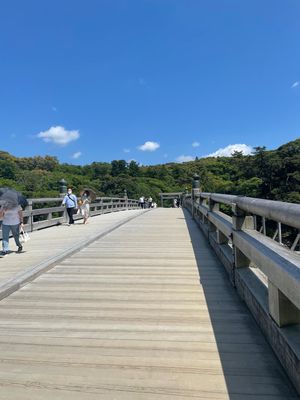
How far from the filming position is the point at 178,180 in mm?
110438

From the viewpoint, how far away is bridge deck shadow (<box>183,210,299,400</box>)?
2406 mm

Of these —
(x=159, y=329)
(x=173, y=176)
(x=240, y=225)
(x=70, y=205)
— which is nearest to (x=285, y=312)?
(x=159, y=329)

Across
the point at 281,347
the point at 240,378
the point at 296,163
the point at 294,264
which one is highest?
the point at 296,163

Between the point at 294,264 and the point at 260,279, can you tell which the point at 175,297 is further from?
the point at 294,264

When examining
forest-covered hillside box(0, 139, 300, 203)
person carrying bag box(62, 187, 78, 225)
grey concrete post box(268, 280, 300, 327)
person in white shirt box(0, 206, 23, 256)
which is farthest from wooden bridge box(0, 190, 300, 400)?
forest-covered hillside box(0, 139, 300, 203)

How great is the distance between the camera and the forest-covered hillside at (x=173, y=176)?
5356 cm

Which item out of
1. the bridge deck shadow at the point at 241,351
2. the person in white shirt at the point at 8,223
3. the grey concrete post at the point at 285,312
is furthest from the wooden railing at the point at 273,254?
the person in white shirt at the point at 8,223

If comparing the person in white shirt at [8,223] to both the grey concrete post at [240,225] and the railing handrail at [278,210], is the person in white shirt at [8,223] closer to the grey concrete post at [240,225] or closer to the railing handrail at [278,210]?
the grey concrete post at [240,225]

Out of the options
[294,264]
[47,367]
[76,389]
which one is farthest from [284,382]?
[47,367]

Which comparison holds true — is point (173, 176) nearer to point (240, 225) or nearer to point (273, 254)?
point (240, 225)

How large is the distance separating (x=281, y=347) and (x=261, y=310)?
61 cm

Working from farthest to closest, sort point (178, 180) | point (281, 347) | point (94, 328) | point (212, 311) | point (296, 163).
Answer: point (178, 180), point (296, 163), point (212, 311), point (94, 328), point (281, 347)

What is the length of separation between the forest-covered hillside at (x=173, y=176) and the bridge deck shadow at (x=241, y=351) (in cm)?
4018

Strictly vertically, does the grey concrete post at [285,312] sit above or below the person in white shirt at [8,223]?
below
